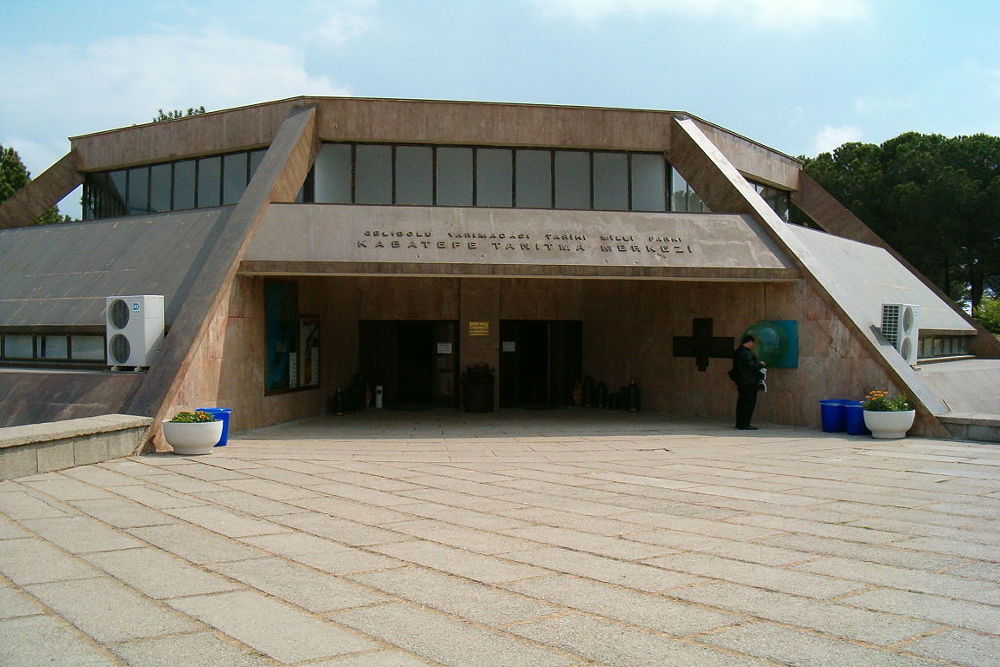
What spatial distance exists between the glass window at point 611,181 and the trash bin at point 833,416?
7.46 meters

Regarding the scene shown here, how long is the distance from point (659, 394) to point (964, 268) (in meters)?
26.7

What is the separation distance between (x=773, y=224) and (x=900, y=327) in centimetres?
330

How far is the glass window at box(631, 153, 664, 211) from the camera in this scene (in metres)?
20.4

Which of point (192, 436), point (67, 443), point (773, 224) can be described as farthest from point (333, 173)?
point (67, 443)

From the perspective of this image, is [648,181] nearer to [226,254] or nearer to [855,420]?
[855,420]

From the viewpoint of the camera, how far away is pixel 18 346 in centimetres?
1659

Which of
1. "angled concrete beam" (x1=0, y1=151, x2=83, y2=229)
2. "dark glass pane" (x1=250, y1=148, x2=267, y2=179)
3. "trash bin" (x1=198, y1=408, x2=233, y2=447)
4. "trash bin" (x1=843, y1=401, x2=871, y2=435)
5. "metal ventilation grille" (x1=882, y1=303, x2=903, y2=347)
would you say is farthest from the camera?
"angled concrete beam" (x1=0, y1=151, x2=83, y2=229)

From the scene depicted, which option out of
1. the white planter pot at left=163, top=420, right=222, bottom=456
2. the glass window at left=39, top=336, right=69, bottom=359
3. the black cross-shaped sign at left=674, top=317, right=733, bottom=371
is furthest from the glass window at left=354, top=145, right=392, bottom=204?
the white planter pot at left=163, top=420, right=222, bottom=456

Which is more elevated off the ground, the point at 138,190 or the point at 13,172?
the point at 13,172

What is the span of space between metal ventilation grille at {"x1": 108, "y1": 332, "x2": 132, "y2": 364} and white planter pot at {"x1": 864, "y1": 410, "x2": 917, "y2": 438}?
12.6 metres

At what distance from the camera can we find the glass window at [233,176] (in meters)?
20.0

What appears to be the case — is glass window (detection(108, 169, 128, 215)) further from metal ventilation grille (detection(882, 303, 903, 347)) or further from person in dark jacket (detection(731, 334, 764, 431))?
metal ventilation grille (detection(882, 303, 903, 347))

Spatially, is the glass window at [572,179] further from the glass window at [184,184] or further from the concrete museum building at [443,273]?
the glass window at [184,184]

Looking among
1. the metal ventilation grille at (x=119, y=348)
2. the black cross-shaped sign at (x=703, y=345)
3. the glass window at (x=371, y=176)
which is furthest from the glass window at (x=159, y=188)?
the black cross-shaped sign at (x=703, y=345)
